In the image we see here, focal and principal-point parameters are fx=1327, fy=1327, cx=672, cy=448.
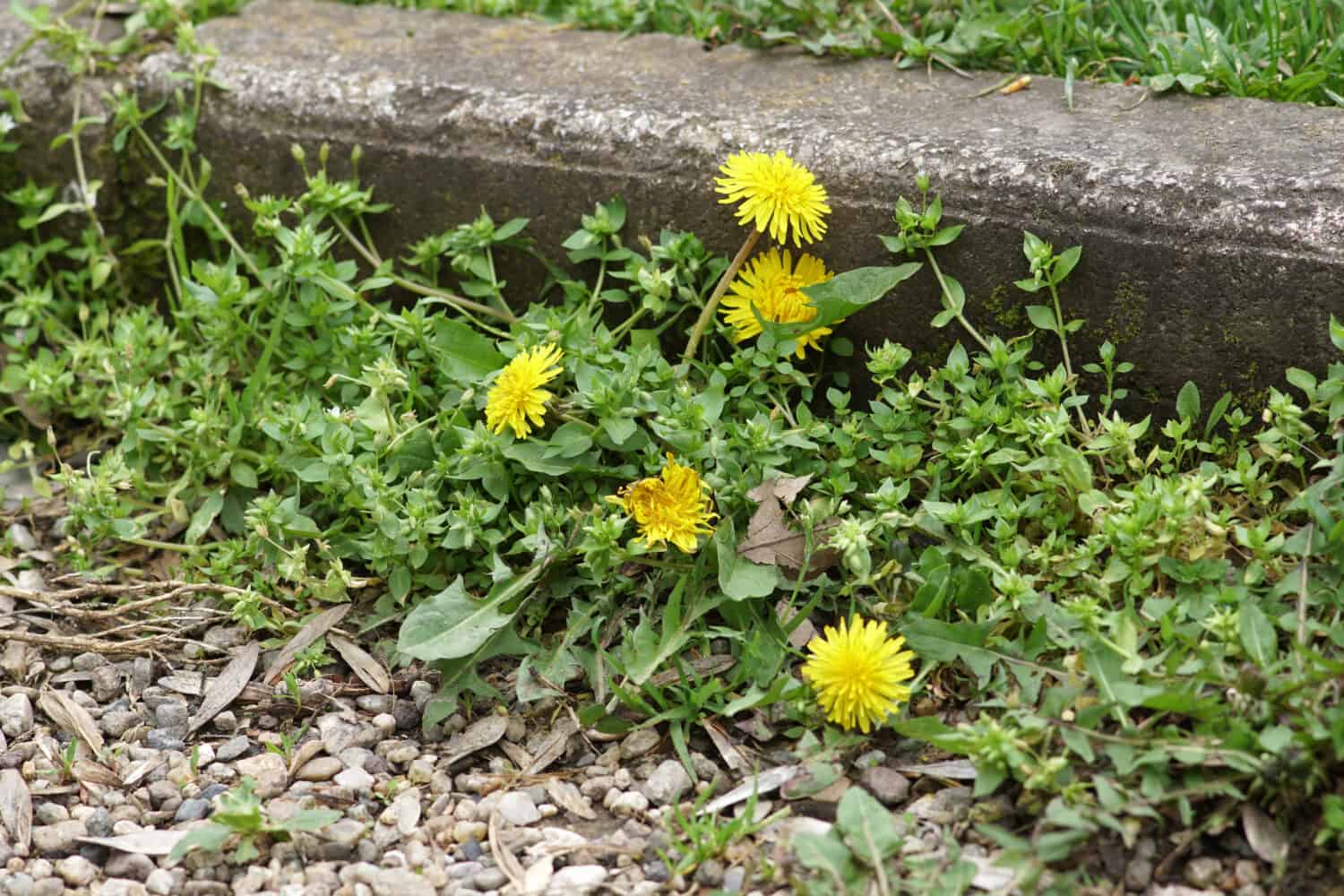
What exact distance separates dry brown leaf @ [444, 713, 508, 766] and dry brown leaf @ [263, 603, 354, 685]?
36 centimetres

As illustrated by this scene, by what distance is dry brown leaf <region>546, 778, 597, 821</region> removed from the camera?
6.77ft

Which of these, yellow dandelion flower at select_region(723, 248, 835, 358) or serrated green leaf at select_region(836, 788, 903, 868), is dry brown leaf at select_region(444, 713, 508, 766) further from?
yellow dandelion flower at select_region(723, 248, 835, 358)

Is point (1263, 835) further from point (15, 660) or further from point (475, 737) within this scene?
point (15, 660)

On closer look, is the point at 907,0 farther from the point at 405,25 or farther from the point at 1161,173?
the point at 405,25

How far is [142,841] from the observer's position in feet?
6.54

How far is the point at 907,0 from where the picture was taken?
3102 mm

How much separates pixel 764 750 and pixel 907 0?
1.86 m

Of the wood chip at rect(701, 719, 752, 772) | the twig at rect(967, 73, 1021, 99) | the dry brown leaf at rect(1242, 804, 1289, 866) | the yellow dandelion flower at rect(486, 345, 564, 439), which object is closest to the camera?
the dry brown leaf at rect(1242, 804, 1289, 866)

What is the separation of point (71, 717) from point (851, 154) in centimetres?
173

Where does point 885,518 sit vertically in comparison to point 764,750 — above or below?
above

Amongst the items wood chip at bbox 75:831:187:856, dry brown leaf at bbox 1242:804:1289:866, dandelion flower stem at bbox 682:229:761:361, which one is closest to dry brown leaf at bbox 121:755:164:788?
wood chip at bbox 75:831:187:856

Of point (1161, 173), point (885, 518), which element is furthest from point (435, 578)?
point (1161, 173)

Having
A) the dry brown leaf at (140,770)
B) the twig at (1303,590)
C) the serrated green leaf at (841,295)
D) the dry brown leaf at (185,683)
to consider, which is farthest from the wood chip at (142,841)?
the twig at (1303,590)

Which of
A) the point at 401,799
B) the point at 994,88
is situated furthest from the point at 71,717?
the point at 994,88
